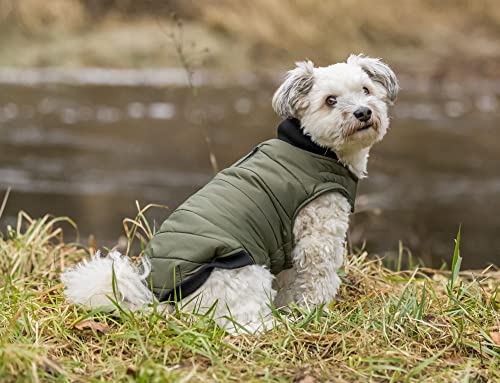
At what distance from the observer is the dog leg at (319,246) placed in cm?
405

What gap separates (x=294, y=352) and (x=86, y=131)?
32.5 feet

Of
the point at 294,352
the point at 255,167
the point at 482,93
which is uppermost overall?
the point at 255,167

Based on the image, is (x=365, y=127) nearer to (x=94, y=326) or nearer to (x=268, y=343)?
(x=268, y=343)

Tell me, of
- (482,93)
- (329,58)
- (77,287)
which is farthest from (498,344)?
(329,58)

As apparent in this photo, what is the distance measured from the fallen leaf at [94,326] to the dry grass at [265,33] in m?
14.8

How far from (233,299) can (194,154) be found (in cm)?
793

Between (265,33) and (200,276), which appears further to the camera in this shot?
(265,33)

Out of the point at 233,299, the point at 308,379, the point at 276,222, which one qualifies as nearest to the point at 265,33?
the point at 276,222

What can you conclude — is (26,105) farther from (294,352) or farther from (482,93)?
(294,352)

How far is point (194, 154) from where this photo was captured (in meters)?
11.6

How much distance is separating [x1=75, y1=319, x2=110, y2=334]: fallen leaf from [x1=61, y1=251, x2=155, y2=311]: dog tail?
0.28 feet

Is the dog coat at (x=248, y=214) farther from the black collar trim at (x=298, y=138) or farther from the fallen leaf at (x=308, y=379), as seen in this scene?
the fallen leaf at (x=308, y=379)

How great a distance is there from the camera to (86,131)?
1287cm

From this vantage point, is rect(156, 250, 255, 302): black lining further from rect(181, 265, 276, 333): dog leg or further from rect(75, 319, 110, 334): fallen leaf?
rect(75, 319, 110, 334): fallen leaf
